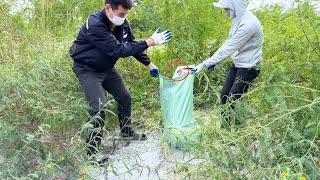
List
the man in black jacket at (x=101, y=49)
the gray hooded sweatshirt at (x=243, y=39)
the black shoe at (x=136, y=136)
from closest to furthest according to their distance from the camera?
1. the man in black jacket at (x=101, y=49)
2. the gray hooded sweatshirt at (x=243, y=39)
3. the black shoe at (x=136, y=136)

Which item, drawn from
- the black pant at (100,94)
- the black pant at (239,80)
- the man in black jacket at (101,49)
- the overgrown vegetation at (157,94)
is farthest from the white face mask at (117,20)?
the black pant at (239,80)

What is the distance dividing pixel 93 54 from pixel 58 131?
0.69 m

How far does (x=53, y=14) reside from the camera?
5734 millimetres

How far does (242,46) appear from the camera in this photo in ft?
13.3

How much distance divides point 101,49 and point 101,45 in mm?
55

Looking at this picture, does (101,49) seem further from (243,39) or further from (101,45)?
(243,39)

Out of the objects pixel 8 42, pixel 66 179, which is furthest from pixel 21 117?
pixel 8 42

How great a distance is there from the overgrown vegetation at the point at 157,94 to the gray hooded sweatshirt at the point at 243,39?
6.8 inches

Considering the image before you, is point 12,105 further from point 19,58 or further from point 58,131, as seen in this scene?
point 19,58

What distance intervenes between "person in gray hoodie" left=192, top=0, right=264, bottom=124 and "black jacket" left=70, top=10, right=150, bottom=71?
0.68 metres

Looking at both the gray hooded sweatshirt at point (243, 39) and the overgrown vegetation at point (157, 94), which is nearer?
the overgrown vegetation at point (157, 94)

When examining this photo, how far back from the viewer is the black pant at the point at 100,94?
3818 millimetres

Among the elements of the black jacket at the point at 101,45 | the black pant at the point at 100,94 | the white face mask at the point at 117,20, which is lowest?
the black pant at the point at 100,94

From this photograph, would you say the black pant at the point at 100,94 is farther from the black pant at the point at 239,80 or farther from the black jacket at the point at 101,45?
the black pant at the point at 239,80
